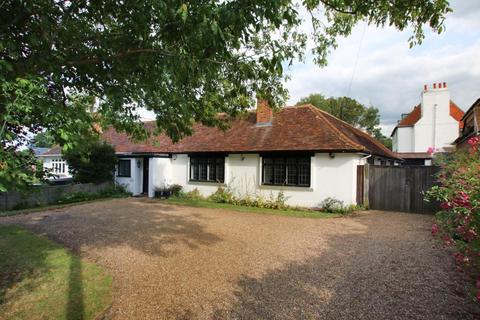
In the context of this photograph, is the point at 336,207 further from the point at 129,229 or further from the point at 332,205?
the point at 129,229

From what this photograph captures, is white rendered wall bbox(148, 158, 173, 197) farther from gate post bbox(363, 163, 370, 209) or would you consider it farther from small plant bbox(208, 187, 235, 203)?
gate post bbox(363, 163, 370, 209)

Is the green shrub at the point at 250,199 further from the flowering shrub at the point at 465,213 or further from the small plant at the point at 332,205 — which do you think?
the flowering shrub at the point at 465,213

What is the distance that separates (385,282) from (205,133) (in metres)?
14.4

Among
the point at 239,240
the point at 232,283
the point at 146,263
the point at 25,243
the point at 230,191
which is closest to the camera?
the point at 232,283

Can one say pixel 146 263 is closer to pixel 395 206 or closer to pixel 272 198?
pixel 272 198

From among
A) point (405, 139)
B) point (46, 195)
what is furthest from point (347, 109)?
point (46, 195)

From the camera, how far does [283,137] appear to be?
1470 cm

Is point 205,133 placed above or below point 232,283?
above

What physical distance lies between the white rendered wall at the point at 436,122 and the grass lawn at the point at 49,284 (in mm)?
31105

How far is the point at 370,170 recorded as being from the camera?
1361 centimetres

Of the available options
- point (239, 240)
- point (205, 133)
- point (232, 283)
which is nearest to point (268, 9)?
point (232, 283)

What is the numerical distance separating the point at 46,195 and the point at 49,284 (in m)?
11.6

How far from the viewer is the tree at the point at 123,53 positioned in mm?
2791

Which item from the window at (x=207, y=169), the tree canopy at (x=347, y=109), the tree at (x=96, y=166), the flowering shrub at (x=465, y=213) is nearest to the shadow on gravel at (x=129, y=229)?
the window at (x=207, y=169)
